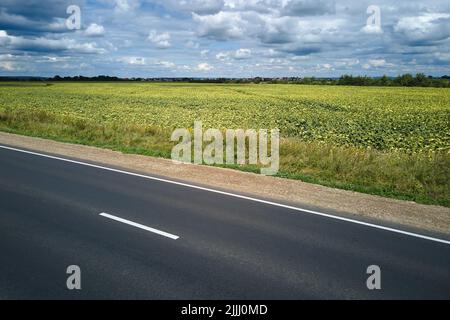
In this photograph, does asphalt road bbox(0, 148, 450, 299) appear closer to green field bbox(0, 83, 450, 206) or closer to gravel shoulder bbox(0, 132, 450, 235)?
gravel shoulder bbox(0, 132, 450, 235)

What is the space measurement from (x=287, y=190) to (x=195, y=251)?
16.0 feet

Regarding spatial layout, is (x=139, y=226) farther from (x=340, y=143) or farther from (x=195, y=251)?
(x=340, y=143)

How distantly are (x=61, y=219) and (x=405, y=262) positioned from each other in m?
6.70

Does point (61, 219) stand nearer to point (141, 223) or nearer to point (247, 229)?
point (141, 223)

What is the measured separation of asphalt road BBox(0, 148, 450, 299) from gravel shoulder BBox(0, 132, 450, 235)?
3.22 ft

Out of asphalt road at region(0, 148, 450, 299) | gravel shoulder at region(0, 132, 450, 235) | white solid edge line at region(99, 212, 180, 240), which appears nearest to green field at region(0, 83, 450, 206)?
gravel shoulder at region(0, 132, 450, 235)

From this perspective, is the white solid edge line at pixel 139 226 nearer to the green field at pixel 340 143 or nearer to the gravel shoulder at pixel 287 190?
the gravel shoulder at pixel 287 190

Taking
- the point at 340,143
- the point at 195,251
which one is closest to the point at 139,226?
the point at 195,251

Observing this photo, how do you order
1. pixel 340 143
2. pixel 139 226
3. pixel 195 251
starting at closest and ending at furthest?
pixel 195 251 → pixel 139 226 → pixel 340 143

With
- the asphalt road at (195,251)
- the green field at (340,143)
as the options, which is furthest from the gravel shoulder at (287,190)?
the asphalt road at (195,251)

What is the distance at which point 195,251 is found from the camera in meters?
6.22

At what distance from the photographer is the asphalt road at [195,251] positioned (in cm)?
508

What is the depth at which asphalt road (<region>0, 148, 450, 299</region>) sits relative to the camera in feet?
16.7

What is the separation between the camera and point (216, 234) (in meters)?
7.03
